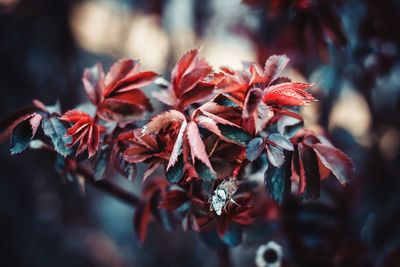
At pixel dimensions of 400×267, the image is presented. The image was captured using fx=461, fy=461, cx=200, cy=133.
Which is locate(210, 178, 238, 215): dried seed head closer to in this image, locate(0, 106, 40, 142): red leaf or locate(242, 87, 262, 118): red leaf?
locate(242, 87, 262, 118): red leaf

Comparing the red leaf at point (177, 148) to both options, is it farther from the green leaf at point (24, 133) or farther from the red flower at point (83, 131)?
the green leaf at point (24, 133)

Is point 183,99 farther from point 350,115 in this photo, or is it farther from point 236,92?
point 350,115

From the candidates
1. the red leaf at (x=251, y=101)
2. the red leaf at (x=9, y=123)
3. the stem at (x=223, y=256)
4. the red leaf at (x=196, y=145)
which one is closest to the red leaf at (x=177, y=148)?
the red leaf at (x=196, y=145)

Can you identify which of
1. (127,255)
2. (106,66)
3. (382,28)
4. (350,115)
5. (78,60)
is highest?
(382,28)

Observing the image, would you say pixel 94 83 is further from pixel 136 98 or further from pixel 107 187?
pixel 107 187

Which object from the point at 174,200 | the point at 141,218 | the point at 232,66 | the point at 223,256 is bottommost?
the point at 223,256

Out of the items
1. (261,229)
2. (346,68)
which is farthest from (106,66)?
(261,229)

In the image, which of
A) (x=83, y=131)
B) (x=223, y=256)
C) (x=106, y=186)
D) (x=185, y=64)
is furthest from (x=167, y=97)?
(x=223, y=256)
